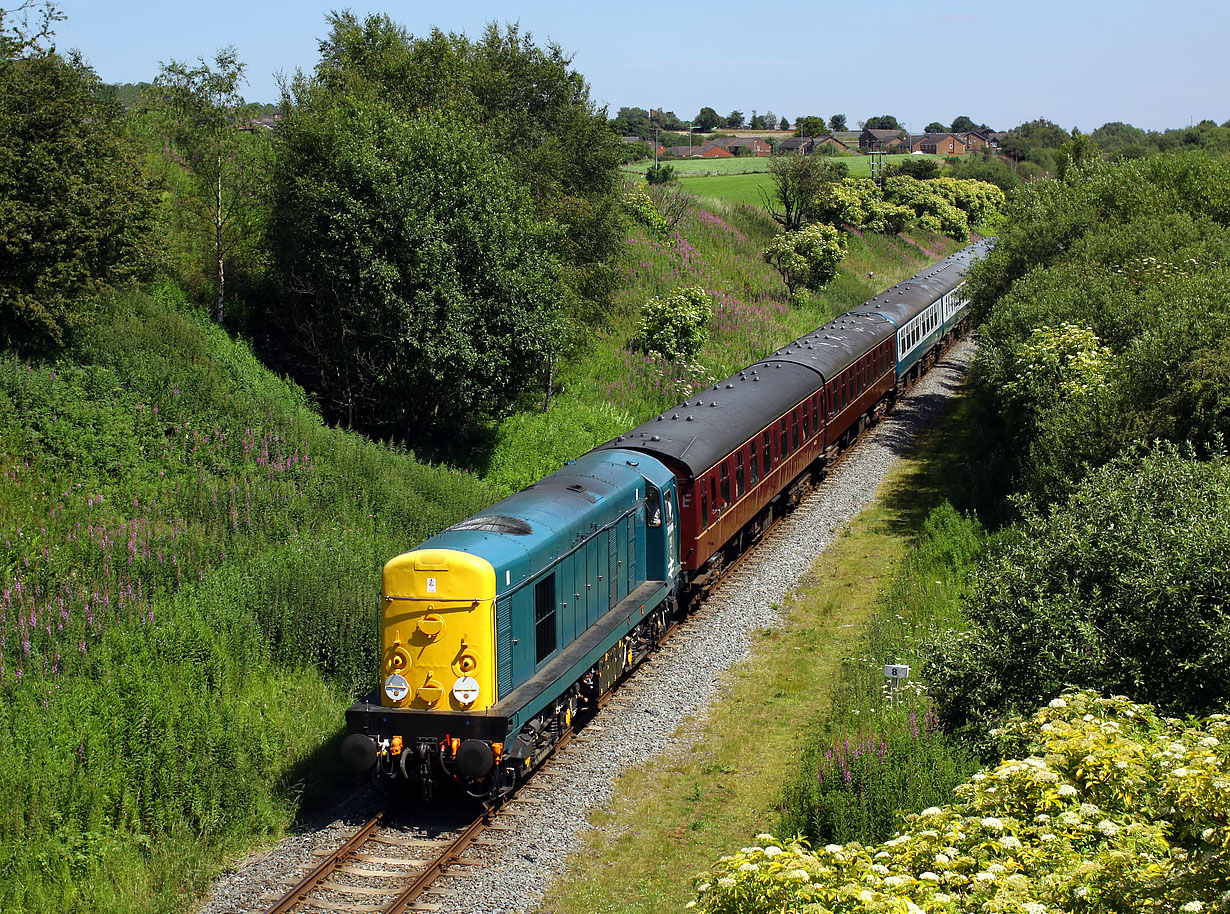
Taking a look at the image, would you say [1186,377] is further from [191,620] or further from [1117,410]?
[191,620]

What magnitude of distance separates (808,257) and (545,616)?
41.8 meters

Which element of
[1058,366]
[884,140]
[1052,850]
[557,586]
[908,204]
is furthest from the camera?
[884,140]

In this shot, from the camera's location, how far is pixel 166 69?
2586cm

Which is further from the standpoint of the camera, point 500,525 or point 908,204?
point 908,204

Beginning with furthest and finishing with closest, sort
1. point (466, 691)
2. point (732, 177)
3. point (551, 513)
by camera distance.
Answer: point (732, 177)
point (551, 513)
point (466, 691)

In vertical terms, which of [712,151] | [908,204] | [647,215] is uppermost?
[712,151]

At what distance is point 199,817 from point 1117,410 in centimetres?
1811

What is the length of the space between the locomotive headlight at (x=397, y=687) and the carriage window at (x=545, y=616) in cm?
191

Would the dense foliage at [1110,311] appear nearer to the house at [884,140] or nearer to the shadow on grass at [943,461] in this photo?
the shadow on grass at [943,461]

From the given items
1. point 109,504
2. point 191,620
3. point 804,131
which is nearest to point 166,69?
point 109,504

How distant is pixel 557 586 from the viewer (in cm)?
1484

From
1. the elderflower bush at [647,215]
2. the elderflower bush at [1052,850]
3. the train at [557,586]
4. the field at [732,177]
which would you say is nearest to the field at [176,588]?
the train at [557,586]

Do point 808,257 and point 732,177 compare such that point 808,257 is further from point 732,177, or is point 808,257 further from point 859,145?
point 859,145

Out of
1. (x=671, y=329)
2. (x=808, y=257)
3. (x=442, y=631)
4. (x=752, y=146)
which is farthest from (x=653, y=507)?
(x=752, y=146)
